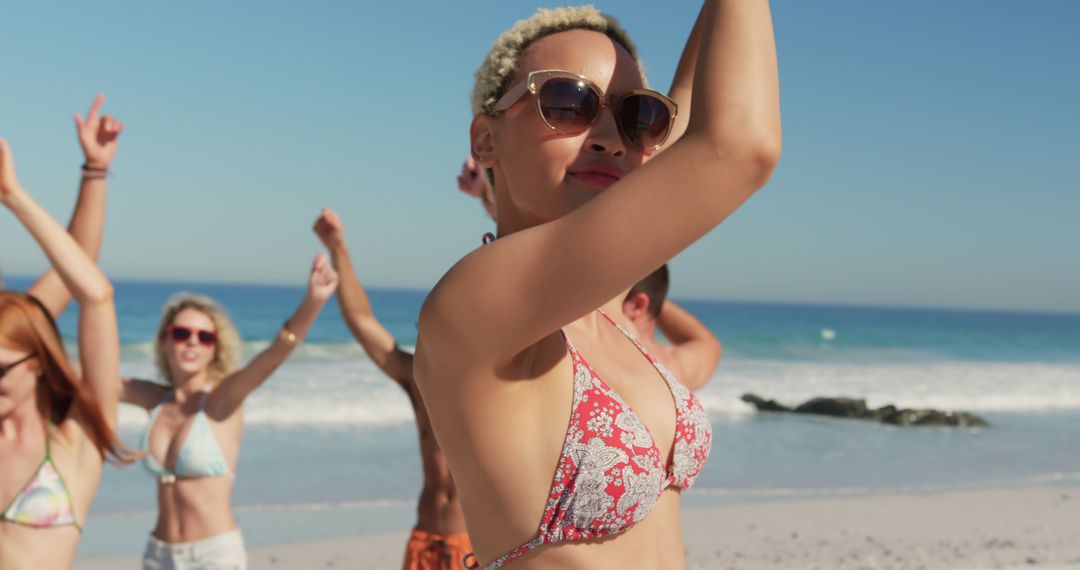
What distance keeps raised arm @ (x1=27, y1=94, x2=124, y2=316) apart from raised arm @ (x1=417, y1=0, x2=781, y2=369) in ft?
8.79

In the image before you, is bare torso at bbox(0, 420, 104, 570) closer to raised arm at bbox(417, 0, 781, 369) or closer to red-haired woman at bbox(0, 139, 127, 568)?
red-haired woman at bbox(0, 139, 127, 568)

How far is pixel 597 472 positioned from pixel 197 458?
4.05 m

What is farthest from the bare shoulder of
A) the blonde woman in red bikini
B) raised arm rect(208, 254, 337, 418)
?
the blonde woman in red bikini

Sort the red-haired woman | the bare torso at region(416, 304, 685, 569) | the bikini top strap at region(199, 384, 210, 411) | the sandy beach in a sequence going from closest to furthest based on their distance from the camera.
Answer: the bare torso at region(416, 304, 685, 569)
the red-haired woman
the bikini top strap at region(199, 384, 210, 411)
the sandy beach

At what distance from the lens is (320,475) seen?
1115 centimetres

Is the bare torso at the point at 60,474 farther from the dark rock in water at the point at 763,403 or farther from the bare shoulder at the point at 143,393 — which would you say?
the dark rock in water at the point at 763,403

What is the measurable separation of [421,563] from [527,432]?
3.18 metres

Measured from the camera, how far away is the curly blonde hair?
554 cm

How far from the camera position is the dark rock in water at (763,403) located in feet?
67.4

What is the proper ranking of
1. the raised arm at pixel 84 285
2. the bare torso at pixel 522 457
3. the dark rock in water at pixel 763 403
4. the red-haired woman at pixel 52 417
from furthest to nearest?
1. the dark rock in water at pixel 763 403
2. the red-haired woman at pixel 52 417
3. the raised arm at pixel 84 285
4. the bare torso at pixel 522 457

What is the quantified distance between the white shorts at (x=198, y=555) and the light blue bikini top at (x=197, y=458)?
33 centimetres

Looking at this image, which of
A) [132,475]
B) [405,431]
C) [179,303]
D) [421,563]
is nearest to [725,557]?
[421,563]

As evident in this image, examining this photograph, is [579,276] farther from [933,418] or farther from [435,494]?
[933,418]

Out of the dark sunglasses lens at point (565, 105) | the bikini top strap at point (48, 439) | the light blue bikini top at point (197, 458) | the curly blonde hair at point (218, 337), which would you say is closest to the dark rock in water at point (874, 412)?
the curly blonde hair at point (218, 337)
